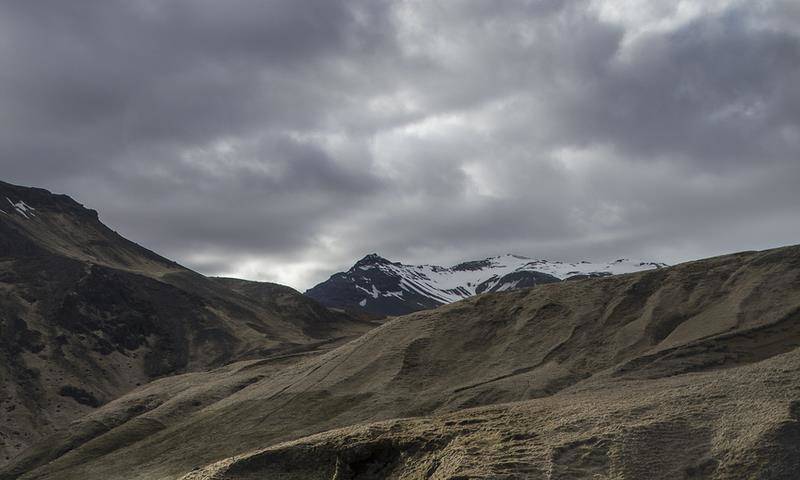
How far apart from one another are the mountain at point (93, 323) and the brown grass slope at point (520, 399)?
67.8ft

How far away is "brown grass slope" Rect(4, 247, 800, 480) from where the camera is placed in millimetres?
15656

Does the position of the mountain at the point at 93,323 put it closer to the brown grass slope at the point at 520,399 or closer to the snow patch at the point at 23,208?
the snow patch at the point at 23,208

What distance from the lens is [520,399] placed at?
2928 cm

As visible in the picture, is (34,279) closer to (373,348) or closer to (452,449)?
(373,348)

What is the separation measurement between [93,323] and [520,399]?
65.0 meters

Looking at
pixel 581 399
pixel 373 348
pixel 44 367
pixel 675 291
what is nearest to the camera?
pixel 581 399

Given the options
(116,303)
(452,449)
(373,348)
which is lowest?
(452,449)

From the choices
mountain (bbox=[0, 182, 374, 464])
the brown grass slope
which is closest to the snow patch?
mountain (bbox=[0, 182, 374, 464])

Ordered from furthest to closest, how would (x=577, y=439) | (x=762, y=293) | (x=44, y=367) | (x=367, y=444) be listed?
(x=44, y=367), (x=762, y=293), (x=367, y=444), (x=577, y=439)

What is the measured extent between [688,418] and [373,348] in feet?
83.9

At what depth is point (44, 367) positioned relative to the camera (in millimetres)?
68688

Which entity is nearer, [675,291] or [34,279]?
[675,291]

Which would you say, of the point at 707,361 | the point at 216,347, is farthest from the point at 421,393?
the point at 216,347

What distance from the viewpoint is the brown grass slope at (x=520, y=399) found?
1566 cm
